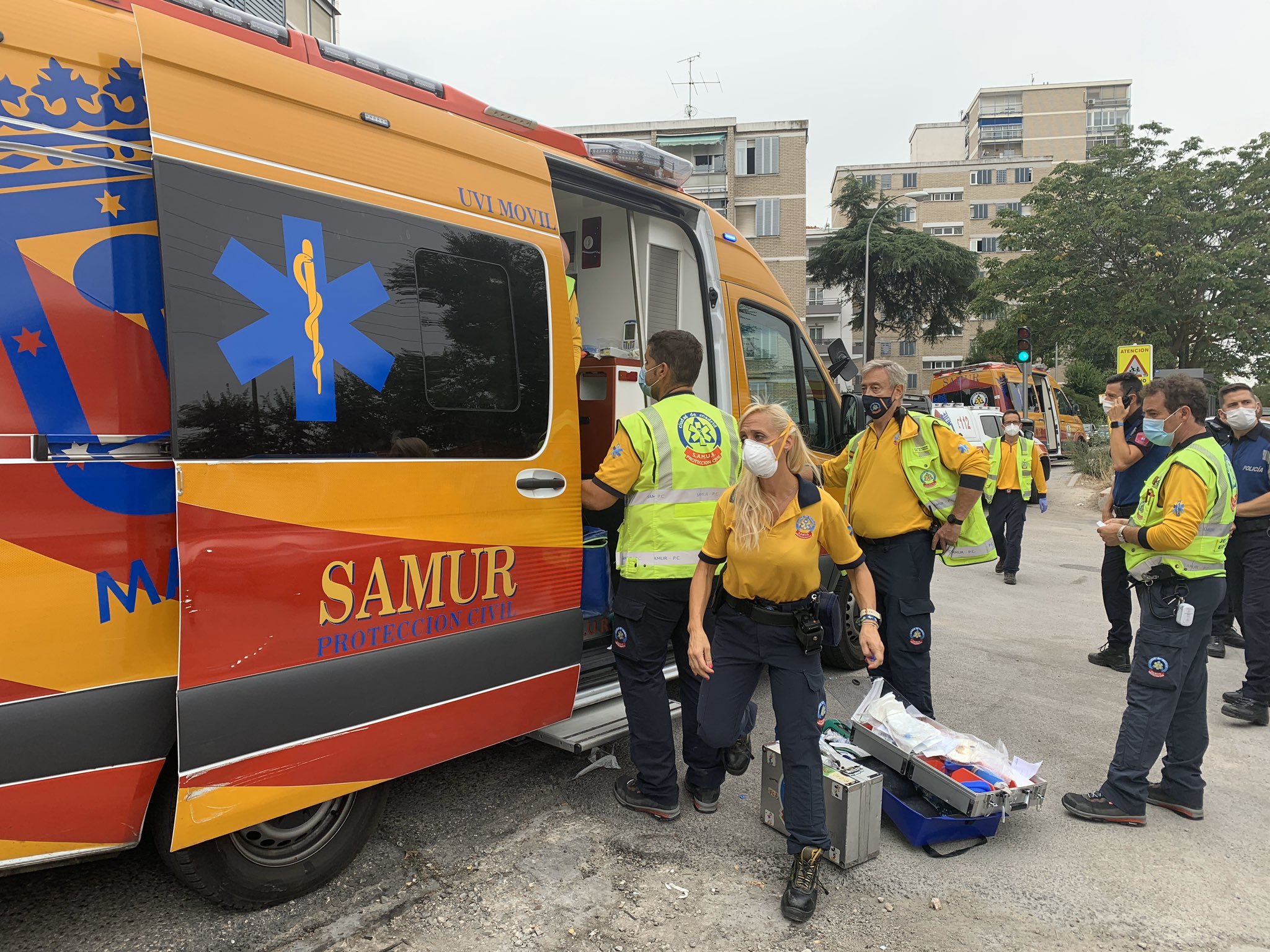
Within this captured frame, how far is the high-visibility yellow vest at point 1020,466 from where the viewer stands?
28.2 ft

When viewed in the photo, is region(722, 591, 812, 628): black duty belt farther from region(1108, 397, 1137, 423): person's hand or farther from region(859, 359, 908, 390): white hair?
region(1108, 397, 1137, 423): person's hand

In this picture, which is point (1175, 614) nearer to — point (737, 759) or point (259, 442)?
point (737, 759)

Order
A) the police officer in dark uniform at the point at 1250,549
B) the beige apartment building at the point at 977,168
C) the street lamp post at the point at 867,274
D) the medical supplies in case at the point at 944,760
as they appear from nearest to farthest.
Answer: the medical supplies in case at the point at 944,760, the police officer in dark uniform at the point at 1250,549, the street lamp post at the point at 867,274, the beige apartment building at the point at 977,168

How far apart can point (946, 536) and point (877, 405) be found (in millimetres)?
702

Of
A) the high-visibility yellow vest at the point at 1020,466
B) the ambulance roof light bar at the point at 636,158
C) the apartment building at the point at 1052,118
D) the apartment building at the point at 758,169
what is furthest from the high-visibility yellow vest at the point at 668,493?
the apartment building at the point at 1052,118

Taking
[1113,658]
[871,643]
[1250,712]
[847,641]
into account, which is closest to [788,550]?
[871,643]

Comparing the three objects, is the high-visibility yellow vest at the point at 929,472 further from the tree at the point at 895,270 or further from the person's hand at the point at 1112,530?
the tree at the point at 895,270

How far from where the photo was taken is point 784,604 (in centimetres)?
287

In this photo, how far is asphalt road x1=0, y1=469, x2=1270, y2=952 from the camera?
258cm

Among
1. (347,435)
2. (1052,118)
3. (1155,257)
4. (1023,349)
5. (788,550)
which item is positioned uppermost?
(1052,118)

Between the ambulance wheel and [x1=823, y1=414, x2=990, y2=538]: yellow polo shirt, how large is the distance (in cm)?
109

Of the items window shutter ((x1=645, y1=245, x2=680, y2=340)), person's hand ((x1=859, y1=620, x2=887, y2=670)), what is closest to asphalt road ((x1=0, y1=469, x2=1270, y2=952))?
person's hand ((x1=859, y1=620, x2=887, y2=670))

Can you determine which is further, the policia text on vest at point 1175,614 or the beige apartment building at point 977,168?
the beige apartment building at point 977,168

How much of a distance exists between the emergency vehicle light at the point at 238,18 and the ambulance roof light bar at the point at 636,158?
132cm
